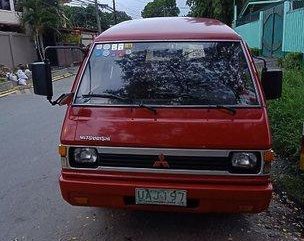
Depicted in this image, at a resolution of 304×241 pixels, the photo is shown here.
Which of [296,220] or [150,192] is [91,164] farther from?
[296,220]

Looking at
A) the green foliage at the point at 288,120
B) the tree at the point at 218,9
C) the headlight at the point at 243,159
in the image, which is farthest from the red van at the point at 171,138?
the tree at the point at 218,9

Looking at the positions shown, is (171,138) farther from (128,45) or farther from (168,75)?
(128,45)

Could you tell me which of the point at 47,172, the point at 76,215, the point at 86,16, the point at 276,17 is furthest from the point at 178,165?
the point at 86,16

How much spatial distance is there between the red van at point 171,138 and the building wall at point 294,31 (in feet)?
39.3

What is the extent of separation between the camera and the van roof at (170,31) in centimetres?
433

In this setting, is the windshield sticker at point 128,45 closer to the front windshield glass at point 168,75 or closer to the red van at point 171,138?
the front windshield glass at point 168,75

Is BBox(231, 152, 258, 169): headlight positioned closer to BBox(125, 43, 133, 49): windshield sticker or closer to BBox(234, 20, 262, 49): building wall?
BBox(125, 43, 133, 49): windshield sticker

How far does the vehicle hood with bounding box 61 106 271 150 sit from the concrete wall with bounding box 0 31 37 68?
23.6m

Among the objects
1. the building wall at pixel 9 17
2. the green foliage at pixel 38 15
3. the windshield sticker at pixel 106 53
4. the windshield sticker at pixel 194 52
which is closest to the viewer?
the windshield sticker at pixel 194 52

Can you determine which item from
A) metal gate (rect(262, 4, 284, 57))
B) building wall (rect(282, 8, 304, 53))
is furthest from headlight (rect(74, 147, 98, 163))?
metal gate (rect(262, 4, 284, 57))

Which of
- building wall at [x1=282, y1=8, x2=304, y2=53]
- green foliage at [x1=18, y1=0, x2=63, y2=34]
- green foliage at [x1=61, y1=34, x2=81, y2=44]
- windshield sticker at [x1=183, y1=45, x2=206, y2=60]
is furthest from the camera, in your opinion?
green foliage at [x1=61, y1=34, x2=81, y2=44]

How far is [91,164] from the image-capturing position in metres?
3.70

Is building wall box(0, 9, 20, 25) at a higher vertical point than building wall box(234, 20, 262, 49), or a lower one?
higher

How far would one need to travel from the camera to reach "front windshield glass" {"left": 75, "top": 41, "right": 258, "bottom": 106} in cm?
396
